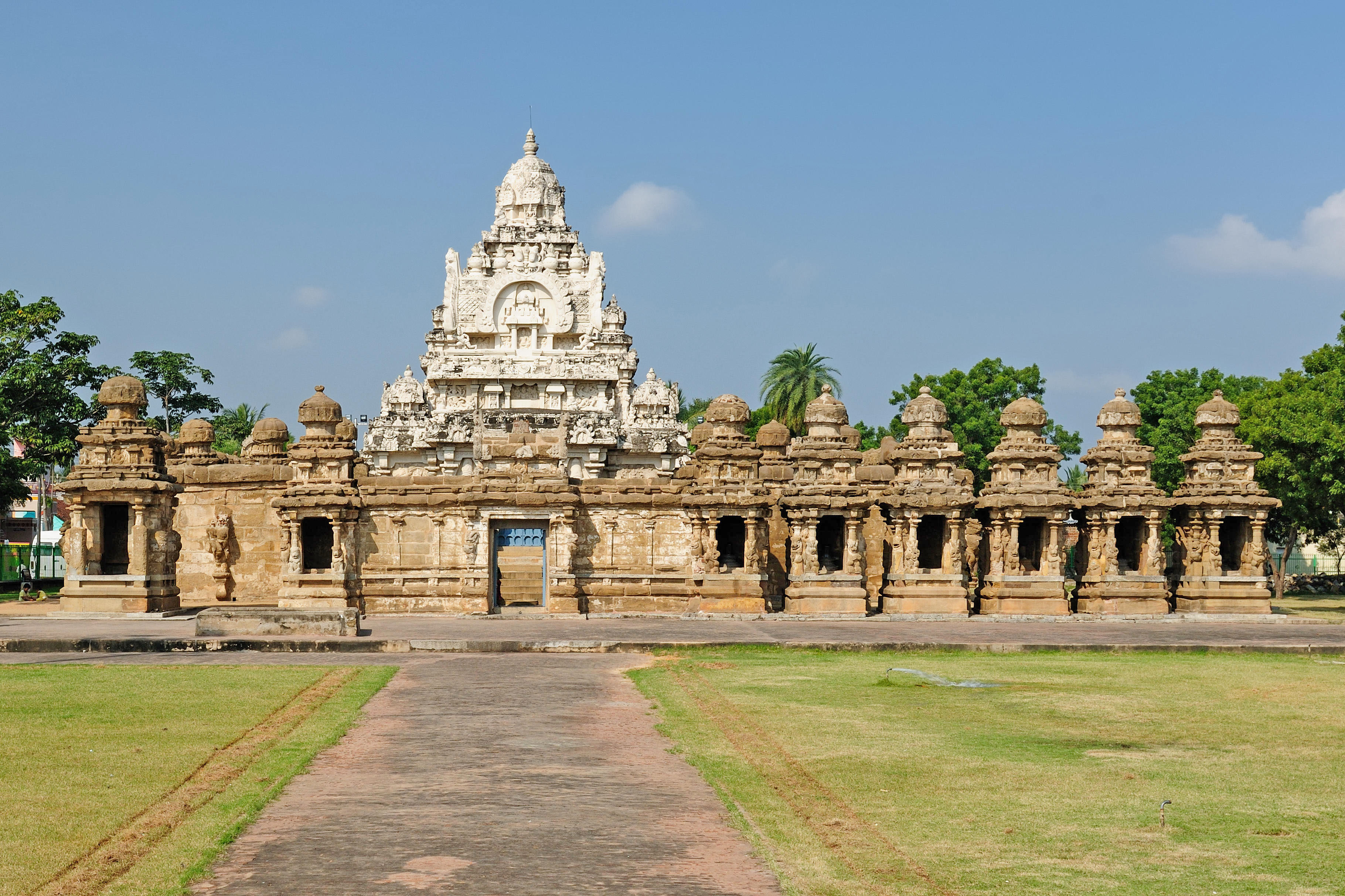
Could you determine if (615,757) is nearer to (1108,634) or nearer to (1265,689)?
(1265,689)

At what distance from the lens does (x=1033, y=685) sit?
19.0 m

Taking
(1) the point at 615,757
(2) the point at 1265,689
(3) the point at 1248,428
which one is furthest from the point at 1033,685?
(3) the point at 1248,428

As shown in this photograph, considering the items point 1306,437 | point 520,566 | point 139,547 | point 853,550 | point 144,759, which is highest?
point 1306,437

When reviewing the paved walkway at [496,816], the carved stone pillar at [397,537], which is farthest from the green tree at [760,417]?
the paved walkway at [496,816]

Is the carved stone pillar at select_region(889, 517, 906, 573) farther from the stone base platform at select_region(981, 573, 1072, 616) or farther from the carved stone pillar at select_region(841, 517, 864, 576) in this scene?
the stone base platform at select_region(981, 573, 1072, 616)

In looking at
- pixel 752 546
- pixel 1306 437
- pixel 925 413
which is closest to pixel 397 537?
pixel 752 546

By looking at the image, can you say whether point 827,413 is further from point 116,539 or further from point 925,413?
point 116,539

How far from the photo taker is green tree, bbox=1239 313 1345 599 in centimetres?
4025

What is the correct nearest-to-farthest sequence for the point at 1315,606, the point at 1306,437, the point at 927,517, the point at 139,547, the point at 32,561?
the point at 139,547 → the point at 927,517 → the point at 1306,437 → the point at 1315,606 → the point at 32,561

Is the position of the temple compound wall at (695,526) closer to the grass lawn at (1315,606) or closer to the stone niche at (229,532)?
the stone niche at (229,532)

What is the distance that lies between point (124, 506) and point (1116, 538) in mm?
25182

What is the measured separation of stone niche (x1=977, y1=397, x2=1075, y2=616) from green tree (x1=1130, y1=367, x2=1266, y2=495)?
22.9m

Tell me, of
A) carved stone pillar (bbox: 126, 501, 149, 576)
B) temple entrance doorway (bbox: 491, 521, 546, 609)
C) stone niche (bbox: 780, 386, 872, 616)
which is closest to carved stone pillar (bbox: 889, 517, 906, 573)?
stone niche (bbox: 780, 386, 872, 616)

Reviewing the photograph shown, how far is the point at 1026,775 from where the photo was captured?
12164mm
